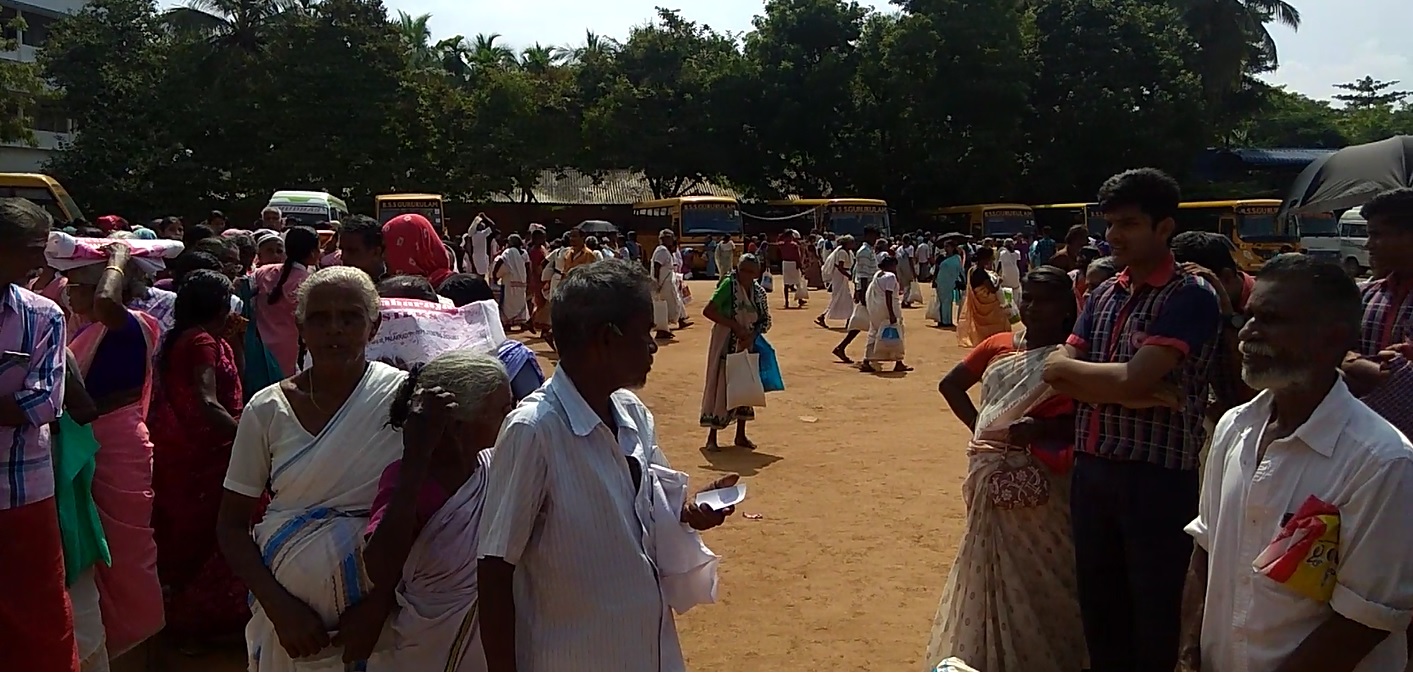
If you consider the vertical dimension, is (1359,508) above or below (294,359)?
above

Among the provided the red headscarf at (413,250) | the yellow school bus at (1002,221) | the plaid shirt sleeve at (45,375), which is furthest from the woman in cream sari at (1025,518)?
the yellow school bus at (1002,221)

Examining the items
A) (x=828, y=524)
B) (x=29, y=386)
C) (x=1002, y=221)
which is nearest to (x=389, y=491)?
(x=29, y=386)

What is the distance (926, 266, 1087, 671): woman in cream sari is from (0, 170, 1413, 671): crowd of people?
0.04 feet

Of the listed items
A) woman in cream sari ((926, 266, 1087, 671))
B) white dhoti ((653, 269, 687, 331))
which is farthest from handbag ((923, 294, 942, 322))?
woman in cream sari ((926, 266, 1087, 671))

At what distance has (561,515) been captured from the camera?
209cm

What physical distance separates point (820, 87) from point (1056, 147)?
27.0ft

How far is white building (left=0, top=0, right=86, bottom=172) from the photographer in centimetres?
3569

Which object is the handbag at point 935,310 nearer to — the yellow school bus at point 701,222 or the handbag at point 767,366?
the handbag at point 767,366

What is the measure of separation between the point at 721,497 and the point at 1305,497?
1129mm

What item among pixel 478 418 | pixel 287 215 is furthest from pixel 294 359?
pixel 287 215

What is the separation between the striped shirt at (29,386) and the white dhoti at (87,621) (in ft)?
2.07

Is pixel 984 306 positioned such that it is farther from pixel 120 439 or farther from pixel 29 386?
pixel 29 386

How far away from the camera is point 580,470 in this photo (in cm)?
209

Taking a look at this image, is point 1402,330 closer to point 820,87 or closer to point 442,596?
point 442,596
